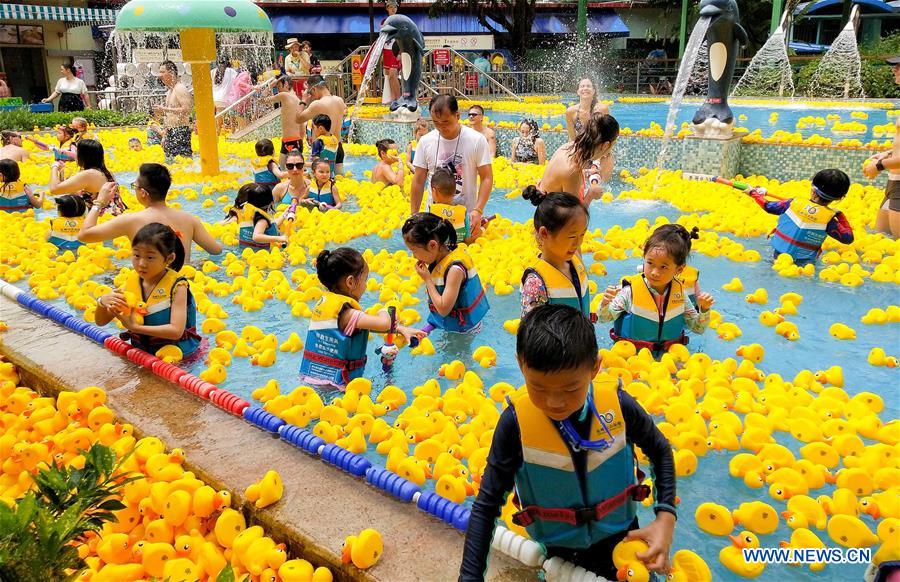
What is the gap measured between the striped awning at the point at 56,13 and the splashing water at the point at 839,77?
1050 inches

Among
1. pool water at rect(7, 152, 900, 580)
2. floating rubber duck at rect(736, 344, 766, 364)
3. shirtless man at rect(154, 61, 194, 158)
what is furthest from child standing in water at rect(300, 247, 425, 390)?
shirtless man at rect(154, 61, 194, 158)

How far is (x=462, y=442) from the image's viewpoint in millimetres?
3607

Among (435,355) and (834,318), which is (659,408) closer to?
(435,355)

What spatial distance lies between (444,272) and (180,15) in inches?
296

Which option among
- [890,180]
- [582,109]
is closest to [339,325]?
[890,180]

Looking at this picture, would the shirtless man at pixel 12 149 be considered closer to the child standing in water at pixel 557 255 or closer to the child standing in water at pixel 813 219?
the child standing in water at pixel 557 255

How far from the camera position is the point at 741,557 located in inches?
110

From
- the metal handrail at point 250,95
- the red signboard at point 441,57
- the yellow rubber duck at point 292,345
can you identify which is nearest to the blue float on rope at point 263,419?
the yellow rubber duck at point 292,345

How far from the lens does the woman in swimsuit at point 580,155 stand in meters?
4.75

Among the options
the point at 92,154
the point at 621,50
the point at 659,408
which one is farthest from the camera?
the point at 621,50

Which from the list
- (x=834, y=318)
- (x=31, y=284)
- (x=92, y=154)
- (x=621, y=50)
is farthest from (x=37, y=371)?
(x=621, y=50)

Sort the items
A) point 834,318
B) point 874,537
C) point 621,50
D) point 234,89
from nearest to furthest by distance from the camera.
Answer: point 874,537 < point 834,318 < point 234,89 < point 621,50

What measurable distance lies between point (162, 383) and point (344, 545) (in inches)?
80.8

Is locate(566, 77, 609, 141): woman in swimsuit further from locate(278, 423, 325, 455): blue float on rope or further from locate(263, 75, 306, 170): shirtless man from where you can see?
locate(278, 423, 325, 455): blue float on rope
